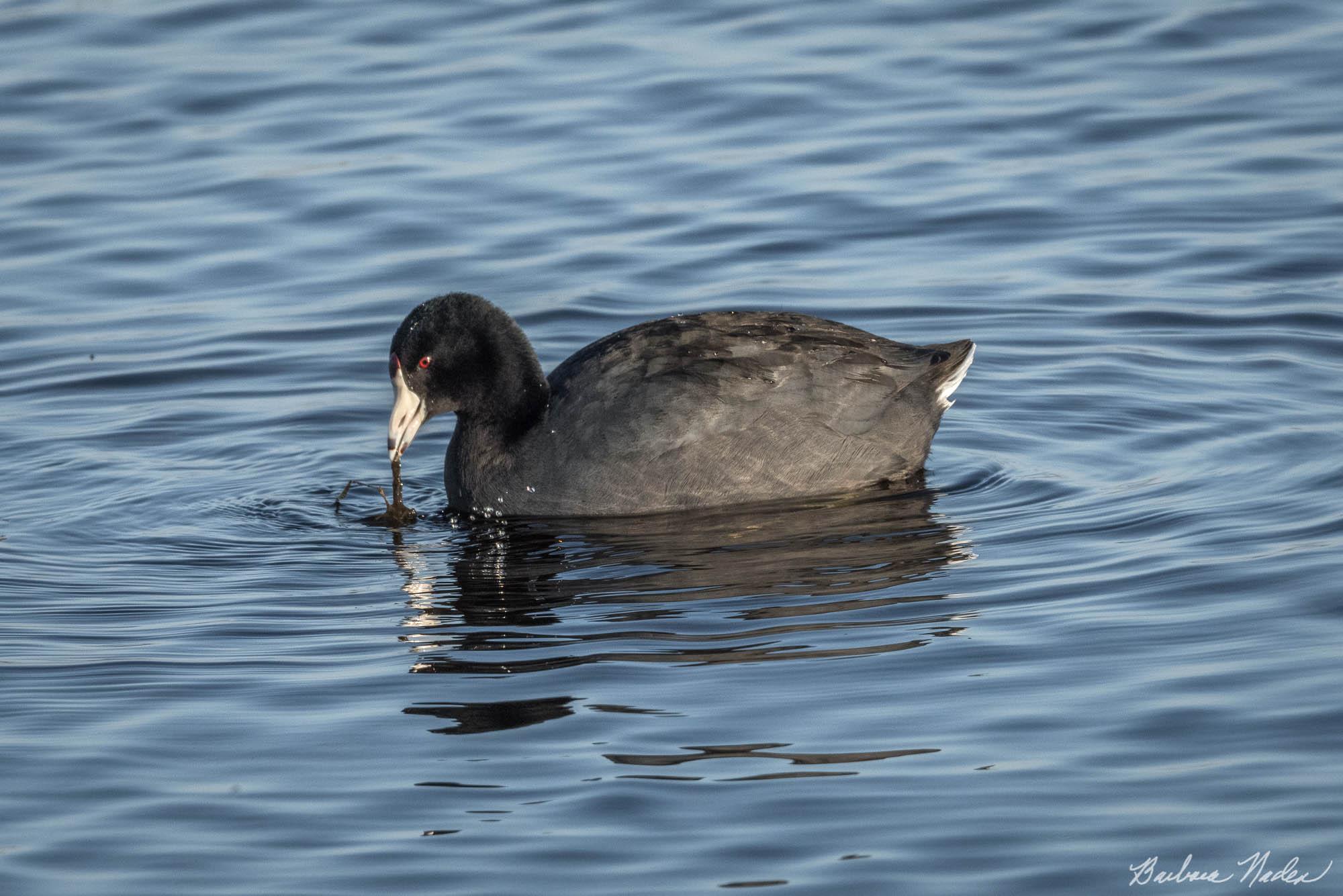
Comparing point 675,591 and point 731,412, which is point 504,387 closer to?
point 731,412

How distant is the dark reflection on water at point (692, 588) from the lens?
660 cm

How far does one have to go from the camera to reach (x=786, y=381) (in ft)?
27.9

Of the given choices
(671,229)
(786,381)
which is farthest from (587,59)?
(786,381)

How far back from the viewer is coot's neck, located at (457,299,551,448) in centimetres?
860

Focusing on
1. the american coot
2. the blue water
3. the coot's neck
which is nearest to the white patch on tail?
the american coot

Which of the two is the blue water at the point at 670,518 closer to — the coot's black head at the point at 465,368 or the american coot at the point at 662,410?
the american coot at the point at 662,410

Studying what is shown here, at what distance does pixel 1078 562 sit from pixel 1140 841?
239cm

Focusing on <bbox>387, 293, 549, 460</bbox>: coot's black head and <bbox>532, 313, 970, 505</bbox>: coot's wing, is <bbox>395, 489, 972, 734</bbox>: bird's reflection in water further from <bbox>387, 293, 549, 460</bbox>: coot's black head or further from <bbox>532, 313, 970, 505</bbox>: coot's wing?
<bbox>387, 293, 549, 460</bbox>: coot's black head

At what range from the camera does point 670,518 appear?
834 cm

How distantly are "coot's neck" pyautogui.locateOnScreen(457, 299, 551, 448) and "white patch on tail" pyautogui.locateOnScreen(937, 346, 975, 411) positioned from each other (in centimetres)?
187

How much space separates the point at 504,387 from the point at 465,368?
21 centimetres
